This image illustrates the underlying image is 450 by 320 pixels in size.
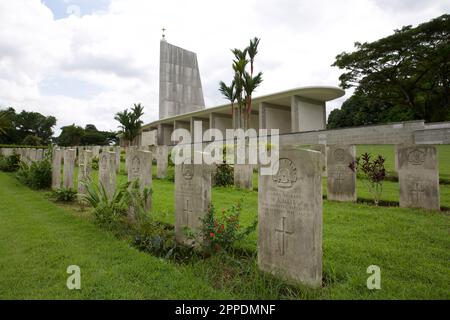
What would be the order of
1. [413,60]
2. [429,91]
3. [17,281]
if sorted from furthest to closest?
[429,91], [413,60], [17,281]

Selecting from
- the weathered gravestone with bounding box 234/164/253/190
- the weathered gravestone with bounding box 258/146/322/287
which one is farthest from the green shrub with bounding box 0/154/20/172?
the weathered gravestone with bounding box 258/146/322/287

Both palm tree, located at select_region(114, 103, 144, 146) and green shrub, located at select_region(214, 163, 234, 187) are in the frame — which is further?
palm tree, located at select_region(114, 103, 144, 146)

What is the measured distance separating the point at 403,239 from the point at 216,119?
90.0 ft

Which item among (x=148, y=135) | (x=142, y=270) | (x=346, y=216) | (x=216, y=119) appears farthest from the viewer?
(x=148, y=135)

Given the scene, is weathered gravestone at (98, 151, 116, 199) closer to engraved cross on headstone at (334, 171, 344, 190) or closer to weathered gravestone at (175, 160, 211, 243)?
weathered gravestone at (175, 160, 211, 243)

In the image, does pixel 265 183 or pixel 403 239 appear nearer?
pixel 265 183

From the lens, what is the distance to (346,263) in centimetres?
302

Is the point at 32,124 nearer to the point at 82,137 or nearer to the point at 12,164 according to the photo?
the point at 82,137

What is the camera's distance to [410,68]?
71.4ft

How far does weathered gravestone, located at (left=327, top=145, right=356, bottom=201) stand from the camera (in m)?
6.51

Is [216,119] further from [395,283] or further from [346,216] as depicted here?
[395,283]

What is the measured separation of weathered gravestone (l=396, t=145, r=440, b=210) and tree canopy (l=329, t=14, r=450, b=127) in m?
18.2

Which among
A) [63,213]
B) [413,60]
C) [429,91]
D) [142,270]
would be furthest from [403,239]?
[429,91]

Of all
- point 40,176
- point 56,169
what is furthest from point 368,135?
point 40,176
